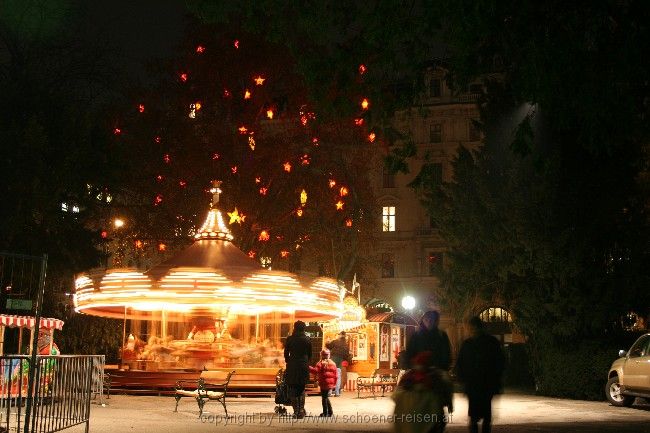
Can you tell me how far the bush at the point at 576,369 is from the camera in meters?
28.4

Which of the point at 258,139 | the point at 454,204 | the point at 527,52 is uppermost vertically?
the point at 258,139

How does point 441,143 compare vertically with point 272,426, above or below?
above

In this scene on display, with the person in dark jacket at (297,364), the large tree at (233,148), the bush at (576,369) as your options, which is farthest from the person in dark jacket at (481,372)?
the large tree at (233,148)

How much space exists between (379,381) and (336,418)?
8599 millimetres

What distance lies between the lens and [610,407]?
2367cm

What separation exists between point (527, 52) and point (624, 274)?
62.3ft

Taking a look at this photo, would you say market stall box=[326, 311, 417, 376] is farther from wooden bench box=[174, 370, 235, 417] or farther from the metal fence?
the metal fence

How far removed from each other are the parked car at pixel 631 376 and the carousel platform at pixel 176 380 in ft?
→ 28.0

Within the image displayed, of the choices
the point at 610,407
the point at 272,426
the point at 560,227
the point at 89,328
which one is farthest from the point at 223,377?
the point at 89,328

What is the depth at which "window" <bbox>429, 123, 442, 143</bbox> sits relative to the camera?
2409 inches

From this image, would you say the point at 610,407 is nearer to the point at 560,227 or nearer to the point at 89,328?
the point at 560,227

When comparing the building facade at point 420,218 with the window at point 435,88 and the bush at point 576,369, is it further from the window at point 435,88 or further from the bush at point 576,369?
the bush at point 576,369

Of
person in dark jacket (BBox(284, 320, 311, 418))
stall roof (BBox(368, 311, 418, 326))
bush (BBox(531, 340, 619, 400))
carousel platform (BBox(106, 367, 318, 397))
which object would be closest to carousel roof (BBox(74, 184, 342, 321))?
carousel platform (BBox(106, 367, 318, 397))

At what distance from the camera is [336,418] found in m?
18.2
